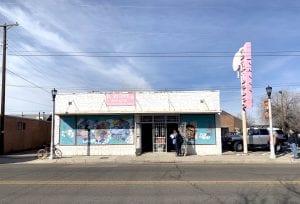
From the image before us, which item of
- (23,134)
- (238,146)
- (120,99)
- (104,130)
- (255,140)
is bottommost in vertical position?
(238,146)

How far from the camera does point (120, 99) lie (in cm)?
2777

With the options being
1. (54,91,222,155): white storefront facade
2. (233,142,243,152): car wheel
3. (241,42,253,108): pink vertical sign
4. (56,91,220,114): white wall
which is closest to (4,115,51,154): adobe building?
(54,91,222,155): white storefront facade

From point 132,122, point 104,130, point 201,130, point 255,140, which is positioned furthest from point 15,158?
point 255,140

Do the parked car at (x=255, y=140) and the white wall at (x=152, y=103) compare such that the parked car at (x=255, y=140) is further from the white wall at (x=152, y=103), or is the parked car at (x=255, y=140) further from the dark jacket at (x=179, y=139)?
the dark jacket at (x=179, y=139)

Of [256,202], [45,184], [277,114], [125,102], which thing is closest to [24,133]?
[125,102]

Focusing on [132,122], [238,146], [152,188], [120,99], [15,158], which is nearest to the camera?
[152,188]

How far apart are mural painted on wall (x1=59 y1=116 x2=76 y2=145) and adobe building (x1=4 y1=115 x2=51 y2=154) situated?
650 cm

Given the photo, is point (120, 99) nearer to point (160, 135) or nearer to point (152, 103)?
point (152, 103)

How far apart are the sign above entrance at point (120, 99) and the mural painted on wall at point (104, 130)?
1.03 meters

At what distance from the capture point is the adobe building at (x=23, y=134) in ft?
105

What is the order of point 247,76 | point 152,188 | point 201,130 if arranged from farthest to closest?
point 201,130
point 247,76
point 152,188

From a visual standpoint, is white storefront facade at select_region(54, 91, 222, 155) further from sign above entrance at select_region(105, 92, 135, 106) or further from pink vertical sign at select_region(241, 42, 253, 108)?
pink vertical sign at select_region(241, 42, 253, 108)

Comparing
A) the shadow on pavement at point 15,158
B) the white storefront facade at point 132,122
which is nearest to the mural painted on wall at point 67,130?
the white storefront facade at point 132,122

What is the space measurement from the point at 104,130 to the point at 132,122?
7.06 feet
